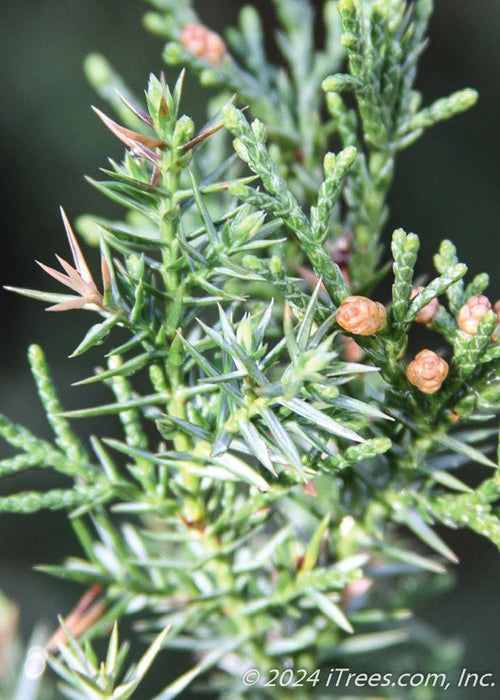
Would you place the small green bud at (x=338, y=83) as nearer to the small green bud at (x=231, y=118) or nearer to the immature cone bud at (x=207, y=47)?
the small green bud at (x=231, y=118)

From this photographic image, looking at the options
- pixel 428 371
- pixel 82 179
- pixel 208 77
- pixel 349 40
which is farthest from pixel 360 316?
pixel 82 179

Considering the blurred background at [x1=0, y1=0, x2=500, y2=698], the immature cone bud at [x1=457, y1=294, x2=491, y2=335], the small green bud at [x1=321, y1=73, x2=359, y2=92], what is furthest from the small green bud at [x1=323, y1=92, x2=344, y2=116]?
the blurred background at [x1=0, y1=0, x2=500, y2=698]

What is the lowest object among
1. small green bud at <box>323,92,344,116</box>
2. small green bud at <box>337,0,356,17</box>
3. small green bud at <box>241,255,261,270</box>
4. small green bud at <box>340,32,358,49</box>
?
small green bud at <box>241,255,261,270</box>

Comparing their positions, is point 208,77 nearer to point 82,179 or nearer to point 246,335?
point 246,335

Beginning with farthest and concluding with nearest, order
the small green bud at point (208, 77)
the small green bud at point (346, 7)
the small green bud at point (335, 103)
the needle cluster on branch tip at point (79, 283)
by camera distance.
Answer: the small green bud at point (208, 77) → the small green bud at point (335, 103) → the small green bud at point (346, 7) → the needle cluster on branch tip at point (79, 283)

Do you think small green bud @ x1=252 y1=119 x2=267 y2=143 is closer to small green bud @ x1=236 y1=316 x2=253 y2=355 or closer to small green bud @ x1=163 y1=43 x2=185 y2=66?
small green bud @ x1=236 y1=316 x2=253 y2=355

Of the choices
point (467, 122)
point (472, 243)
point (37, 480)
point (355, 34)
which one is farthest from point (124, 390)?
point (467, 122)

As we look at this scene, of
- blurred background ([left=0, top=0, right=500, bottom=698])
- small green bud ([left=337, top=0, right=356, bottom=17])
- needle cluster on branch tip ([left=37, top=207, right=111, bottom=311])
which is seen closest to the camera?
needle cluster on branch tip ([left=37, top=207, right=111, bottom=311])

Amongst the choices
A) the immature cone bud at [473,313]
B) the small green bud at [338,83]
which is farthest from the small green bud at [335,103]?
the immature cone bud at [473,313]
